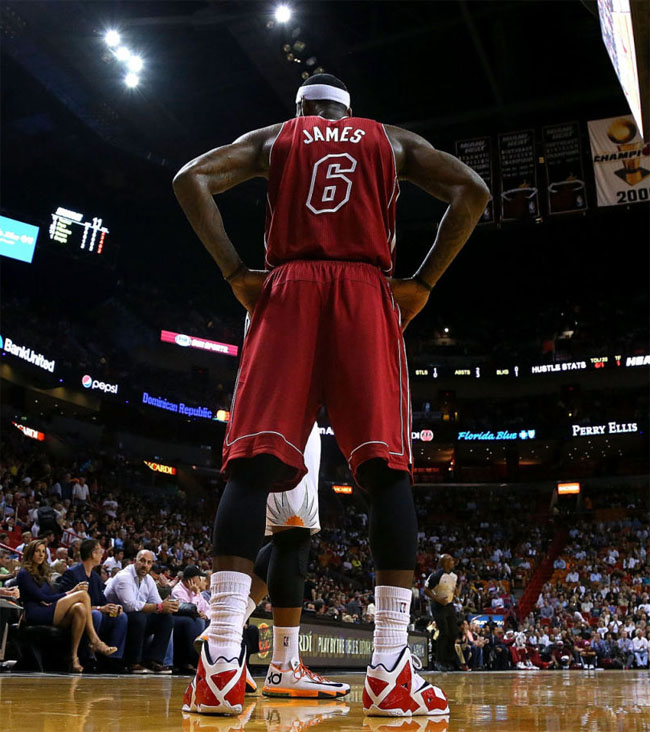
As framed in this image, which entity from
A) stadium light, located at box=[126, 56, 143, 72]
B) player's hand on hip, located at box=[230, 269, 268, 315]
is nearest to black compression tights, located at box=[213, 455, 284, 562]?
player's hand on hip, located at box=[230, 269, 268, 315]

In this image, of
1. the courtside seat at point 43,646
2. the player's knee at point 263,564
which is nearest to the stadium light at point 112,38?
the courtside seat at point 43,646

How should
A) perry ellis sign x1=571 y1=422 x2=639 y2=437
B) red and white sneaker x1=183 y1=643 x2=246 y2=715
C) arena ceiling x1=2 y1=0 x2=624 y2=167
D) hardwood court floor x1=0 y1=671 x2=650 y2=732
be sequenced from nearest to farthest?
hardwood court floor x1=0 y1=671 x2=650 y2=732 < red and white sneaker x1=183 y1=643 x2=246 y2=715 < arena ceiling x1=2 y1=0 x2=624 y2=167 < perry ellis sign x1=571 y1=422 x2=639 y2=437

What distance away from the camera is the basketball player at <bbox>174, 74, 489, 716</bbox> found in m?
1.83

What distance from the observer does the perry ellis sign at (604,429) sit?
27.8m

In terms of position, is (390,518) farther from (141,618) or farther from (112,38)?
(112,38)

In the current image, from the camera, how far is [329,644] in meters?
7.73

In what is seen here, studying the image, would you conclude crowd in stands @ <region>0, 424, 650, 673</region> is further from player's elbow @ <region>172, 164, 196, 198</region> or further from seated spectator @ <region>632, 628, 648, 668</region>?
player's elbow @ <region>172, 164, 196, 198</region>

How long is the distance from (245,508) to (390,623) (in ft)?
1.47

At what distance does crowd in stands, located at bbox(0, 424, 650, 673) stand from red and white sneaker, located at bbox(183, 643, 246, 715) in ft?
12.0

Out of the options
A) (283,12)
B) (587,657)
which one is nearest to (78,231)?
(283,12)

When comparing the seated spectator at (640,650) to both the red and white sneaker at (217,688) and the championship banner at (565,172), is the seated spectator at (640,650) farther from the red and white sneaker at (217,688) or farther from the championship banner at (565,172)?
the red and white sneaker at (217,688)

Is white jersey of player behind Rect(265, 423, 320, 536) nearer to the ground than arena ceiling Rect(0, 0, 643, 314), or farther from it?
nearer to the ground

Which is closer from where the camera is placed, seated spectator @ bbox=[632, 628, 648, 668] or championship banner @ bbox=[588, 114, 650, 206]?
championship banner @ bbox=[588, 114, 650, 206]

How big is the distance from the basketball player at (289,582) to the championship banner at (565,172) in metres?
9.63
